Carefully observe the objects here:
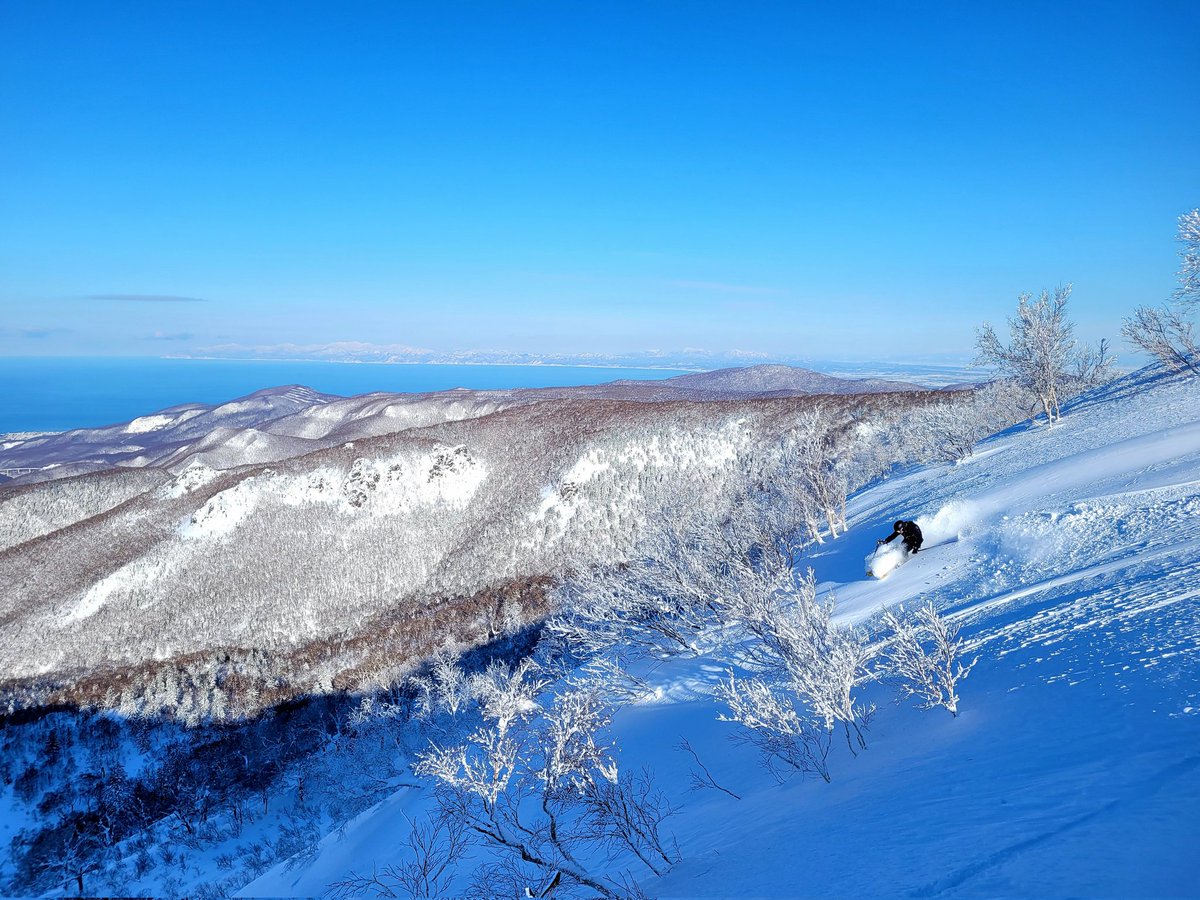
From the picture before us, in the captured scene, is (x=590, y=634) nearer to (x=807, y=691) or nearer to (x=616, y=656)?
(x=616, y=656)

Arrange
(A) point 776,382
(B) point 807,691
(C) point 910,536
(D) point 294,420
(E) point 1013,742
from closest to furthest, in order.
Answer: (E) point 1013,742
(B) point 807,691
(C) point 910,536
(D) point 294,420
(A) point 776,382

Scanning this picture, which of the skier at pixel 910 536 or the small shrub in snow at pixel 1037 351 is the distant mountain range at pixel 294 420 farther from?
the skier at pixel 910 536

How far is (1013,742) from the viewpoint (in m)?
7.15

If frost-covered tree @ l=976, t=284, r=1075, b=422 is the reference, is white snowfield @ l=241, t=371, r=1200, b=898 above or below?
below

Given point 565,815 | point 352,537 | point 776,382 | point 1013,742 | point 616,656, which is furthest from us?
point 776,382

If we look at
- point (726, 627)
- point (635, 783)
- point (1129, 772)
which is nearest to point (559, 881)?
point (635, 783)

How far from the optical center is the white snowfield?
5.26m

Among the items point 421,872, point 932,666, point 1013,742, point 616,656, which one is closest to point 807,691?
point 932,666

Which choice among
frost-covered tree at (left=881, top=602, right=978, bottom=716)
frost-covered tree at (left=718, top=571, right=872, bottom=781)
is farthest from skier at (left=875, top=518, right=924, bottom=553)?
frost-covered tree at (left=881, top=602, right=978, bottom=716)

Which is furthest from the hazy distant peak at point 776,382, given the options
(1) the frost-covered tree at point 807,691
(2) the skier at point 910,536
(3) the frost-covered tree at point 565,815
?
(3) the frost-covered tree at point 565,815

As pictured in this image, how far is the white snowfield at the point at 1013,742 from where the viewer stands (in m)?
5.26

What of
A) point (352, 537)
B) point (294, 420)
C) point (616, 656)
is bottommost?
point (616, 656)

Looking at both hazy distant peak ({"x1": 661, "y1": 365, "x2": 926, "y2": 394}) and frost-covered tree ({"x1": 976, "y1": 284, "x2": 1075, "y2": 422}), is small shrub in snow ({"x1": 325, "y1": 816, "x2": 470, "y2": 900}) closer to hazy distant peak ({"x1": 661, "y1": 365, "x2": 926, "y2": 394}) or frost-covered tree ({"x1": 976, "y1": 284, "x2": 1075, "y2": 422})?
frost-covered tree ({"x1": 976, "y1": 284, "x2": 1075, "y2": 422})

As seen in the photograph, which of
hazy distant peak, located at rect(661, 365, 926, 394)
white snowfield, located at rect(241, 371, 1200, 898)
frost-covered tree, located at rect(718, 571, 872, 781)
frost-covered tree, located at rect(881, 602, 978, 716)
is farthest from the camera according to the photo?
hazy distant peak, located at rect(661, 365, 926, 394)
